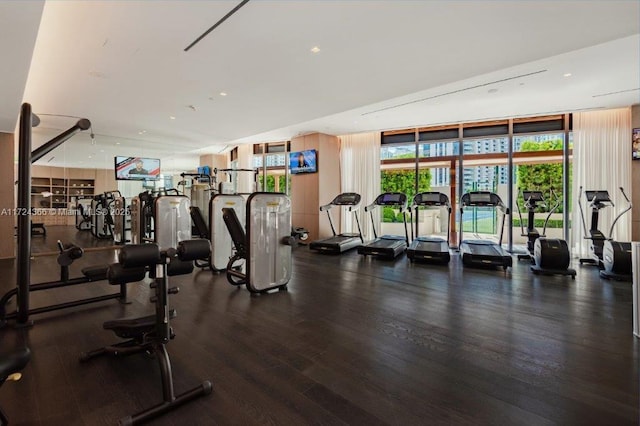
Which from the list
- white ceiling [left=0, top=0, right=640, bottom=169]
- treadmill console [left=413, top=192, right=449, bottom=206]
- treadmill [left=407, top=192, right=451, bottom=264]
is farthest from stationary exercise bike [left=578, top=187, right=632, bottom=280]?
treadmill console [left=413, top=192, right=449, bottom=206]

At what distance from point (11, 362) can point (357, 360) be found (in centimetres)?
199

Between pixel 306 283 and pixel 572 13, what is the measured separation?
4.41 m

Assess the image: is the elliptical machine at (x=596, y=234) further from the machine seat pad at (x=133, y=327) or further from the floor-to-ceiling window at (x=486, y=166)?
the machine seat pad at (x=133, y=327)

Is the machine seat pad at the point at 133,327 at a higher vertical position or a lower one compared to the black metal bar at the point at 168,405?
higher

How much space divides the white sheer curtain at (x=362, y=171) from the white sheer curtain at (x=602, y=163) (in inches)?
187

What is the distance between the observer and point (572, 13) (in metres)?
3.00

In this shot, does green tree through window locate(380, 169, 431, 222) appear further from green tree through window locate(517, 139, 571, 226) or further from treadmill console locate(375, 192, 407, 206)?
green tree through window locate(517, 139, 571, 226)

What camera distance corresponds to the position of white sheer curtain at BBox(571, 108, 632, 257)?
646 centimetres

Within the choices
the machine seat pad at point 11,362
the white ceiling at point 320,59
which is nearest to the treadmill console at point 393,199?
the white ceiling at point 320,59

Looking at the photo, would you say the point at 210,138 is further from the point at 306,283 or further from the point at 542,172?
the point at 542,172

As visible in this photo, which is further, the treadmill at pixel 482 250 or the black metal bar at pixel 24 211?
the treadmill at pixel 482 250

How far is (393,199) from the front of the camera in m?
7.37

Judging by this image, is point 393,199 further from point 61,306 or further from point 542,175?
point 61,306

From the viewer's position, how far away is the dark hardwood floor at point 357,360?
69.4 inches
